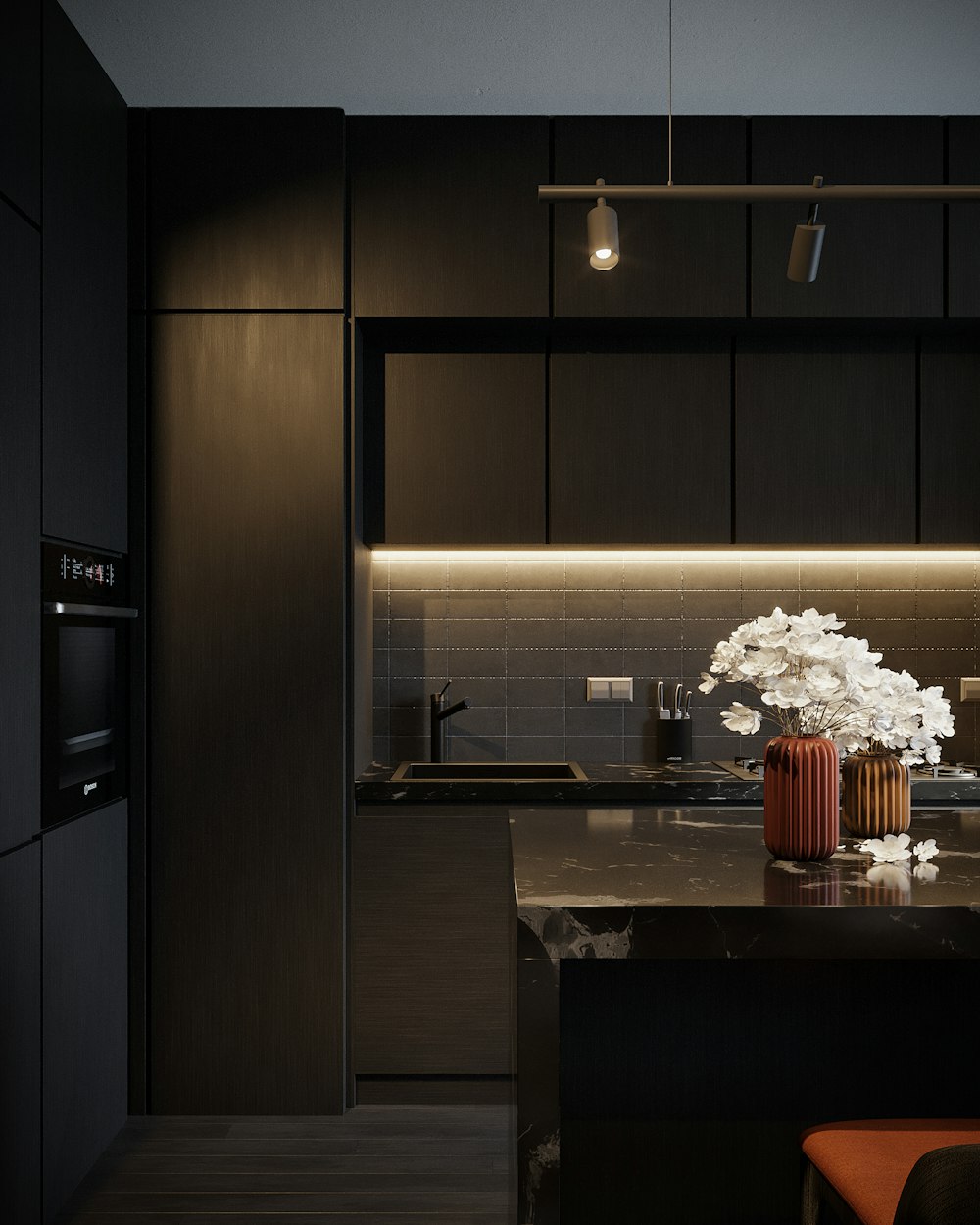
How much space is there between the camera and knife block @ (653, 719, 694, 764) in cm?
327

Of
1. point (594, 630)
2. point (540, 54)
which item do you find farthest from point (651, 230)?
point (594, 630)

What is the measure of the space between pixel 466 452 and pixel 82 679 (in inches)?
50.8

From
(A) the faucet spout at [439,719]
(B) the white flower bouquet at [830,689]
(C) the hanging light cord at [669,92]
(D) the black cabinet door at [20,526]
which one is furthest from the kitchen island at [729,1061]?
(C) the hanging light cord at [669,92]

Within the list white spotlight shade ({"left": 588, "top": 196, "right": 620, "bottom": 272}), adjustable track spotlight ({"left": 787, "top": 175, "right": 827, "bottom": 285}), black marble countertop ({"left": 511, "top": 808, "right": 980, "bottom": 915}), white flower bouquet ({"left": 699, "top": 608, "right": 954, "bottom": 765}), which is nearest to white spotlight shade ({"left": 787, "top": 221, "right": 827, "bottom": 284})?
adjustable track spotlight ({"left": 787, "top": 175, "right": 827, "bottom": 285})

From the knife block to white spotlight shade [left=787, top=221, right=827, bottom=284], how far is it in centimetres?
164

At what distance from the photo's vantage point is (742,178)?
289 centimetres

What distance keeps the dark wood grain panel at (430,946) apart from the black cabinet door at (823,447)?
1.28 meters

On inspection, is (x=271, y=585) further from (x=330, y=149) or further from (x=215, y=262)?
(x=330, y=149)

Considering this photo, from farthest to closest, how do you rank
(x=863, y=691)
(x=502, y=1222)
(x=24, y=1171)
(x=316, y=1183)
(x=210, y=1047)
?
(x=210, y=1047)
(x=316, y=1183)
(x=502, y=1222)
(x=24, y=1171)
(x=863, y=691)

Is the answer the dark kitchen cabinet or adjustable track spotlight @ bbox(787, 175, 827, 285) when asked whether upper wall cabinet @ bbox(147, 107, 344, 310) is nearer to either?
adjustable track spotlight @ bbox(787, 175, 827, 285)

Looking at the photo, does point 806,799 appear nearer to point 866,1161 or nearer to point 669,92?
point 866,1161

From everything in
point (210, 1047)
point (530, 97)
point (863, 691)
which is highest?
point (530, 97)

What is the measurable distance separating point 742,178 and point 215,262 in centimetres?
154

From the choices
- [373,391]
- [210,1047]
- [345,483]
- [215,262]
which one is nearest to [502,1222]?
[210,1047]
